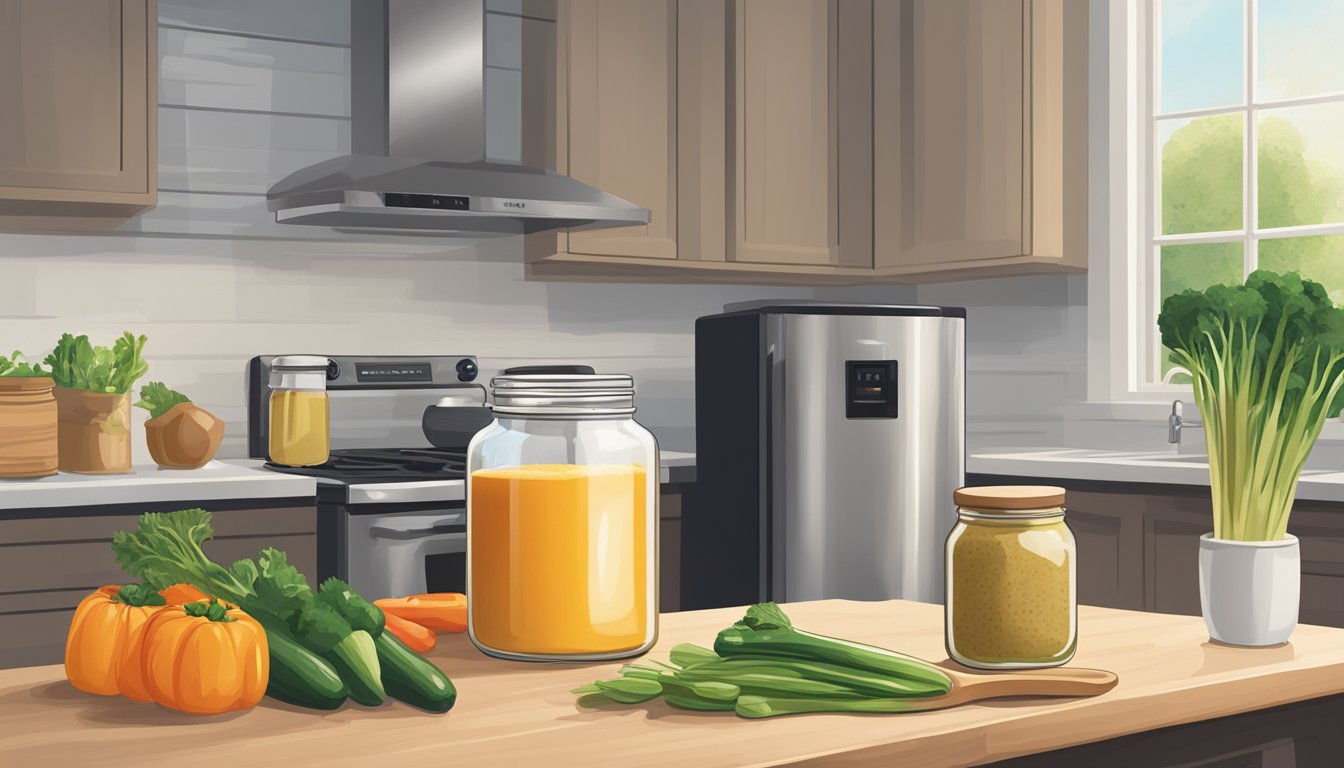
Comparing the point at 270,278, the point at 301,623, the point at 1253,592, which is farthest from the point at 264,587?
the point at 270,278

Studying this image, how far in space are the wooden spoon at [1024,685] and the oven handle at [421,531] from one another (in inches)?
85.2

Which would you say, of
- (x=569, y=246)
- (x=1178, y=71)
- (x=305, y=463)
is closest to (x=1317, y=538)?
(x=1178, y=71)

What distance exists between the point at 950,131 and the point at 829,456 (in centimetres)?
117

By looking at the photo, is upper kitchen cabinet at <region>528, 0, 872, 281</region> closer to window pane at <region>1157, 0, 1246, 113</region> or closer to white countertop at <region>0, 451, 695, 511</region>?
window pane at <region>1157, 0, 1246, 113</region>

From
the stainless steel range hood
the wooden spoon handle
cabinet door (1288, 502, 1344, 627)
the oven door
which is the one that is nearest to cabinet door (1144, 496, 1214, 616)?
cabinet door (1288, 502, 1344, 627)

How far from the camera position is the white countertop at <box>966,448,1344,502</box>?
3.04 m

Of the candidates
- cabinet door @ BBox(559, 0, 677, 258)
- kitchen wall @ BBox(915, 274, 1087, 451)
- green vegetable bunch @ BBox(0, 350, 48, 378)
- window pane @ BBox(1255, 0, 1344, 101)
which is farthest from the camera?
window pane @ BBox(1255, 0, 1344, 101)

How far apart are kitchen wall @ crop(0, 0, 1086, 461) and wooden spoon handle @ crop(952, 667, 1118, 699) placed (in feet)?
9.87

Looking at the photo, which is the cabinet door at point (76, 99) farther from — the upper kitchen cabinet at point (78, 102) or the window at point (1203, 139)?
the window at point (1203, 139)

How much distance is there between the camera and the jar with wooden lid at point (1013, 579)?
1185 millimetres

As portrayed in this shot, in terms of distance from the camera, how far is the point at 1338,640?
1.40m

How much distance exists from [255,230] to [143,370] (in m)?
0.78

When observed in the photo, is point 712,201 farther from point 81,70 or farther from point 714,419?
point 81,70

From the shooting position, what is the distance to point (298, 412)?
3555 mm
